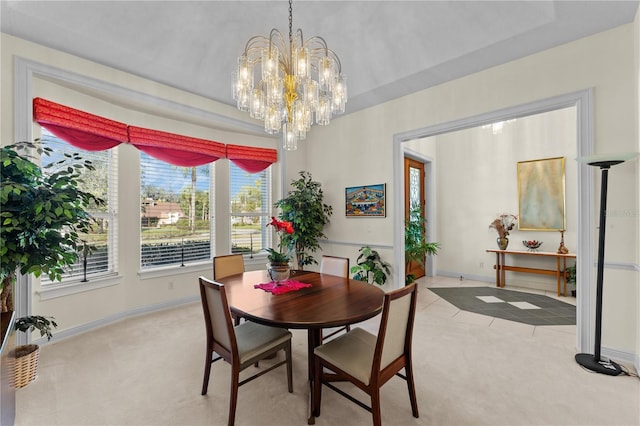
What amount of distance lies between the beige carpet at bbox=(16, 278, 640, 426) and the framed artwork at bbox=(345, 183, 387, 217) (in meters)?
1.86

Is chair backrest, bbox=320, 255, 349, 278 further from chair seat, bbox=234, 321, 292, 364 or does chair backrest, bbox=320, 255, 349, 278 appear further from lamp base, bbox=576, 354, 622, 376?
lamp base, bbox=576, 354, 622, 376

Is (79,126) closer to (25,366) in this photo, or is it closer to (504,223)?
(25,366)

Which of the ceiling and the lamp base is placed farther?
the ceiling

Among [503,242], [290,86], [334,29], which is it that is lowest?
[503,242]

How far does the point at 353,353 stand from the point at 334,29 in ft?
10.3

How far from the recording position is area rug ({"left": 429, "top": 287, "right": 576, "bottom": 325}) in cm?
353

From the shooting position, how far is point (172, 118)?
13.0 ft

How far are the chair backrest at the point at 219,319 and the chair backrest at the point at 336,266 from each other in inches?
54.6

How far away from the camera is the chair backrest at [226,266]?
2975 mm

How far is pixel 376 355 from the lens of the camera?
5.07 feet

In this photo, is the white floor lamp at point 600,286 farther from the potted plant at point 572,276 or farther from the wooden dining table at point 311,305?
the potted plant at point 572,276

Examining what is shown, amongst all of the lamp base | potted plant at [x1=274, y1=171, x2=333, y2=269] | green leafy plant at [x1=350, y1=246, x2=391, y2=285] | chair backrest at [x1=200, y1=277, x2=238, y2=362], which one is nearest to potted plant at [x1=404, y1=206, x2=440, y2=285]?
green leafy plant at [x1=350, y1=246, x2=391, y2=285]

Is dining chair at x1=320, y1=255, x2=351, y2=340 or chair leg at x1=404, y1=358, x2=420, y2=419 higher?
dining chair at x1=320, y1=255, x2=351, y2=340

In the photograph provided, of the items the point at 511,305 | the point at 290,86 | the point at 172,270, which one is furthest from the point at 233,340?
the point at 511,305
